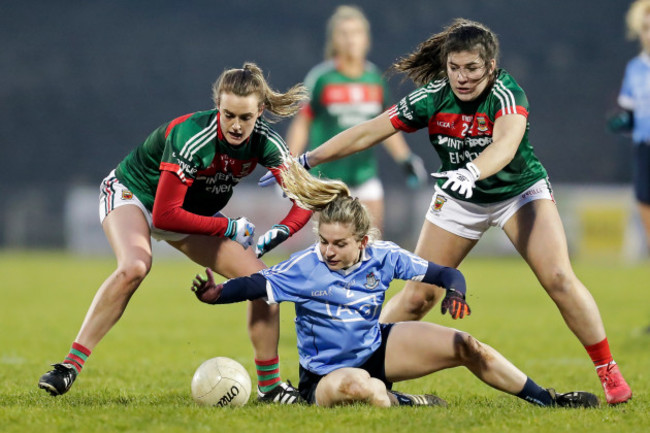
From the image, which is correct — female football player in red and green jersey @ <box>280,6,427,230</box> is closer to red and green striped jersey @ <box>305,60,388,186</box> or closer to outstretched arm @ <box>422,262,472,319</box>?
red and green striped jersey @ <box>305,60,388,186</box>

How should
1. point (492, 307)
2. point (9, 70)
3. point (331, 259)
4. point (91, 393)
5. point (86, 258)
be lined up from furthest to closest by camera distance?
point (9, 70) < point (86, 258) < point (492, 307) < point (91, 393) < point (331, 259)

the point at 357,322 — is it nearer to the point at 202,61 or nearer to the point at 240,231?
the point at 240,231

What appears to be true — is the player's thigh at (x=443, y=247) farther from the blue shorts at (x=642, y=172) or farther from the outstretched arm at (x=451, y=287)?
the blue shorts at (x=642, y=172)

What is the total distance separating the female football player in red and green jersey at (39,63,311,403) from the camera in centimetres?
529

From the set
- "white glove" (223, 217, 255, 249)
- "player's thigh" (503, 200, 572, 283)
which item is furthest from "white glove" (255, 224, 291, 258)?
"player's thigh" (503, 200, 572, 283)

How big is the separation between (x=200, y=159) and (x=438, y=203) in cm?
144

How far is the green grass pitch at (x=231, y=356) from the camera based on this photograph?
14.5 feet

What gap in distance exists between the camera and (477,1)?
3073 centimetres

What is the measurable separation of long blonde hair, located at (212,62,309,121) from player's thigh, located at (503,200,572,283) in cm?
144

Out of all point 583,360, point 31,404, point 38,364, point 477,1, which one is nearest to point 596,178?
point 477,1

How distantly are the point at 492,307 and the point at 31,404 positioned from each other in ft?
25.6

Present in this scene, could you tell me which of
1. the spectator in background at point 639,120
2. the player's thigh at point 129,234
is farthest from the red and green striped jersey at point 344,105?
the player's thigh at point 129,234

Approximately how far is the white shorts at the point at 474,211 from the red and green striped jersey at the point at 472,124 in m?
0.04

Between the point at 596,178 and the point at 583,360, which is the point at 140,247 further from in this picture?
the point at 596,178
